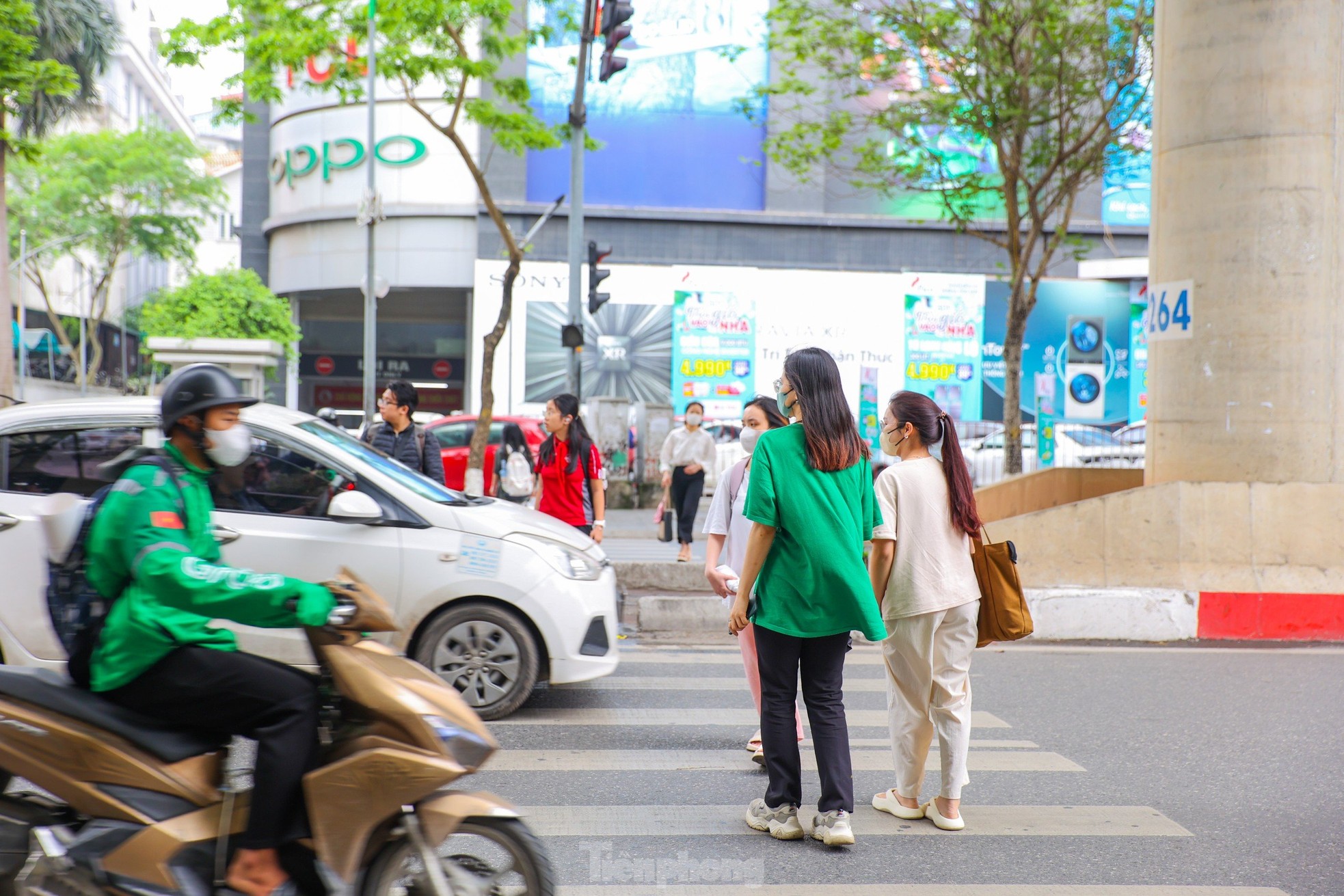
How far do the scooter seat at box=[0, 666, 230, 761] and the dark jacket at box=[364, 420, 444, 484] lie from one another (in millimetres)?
4758

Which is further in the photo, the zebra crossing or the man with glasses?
the man with glasses

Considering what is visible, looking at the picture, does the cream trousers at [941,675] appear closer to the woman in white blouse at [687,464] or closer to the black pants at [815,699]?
the black pants at [815,699]

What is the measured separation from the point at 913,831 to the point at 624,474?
53.8 ft

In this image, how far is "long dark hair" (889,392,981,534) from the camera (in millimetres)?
4504

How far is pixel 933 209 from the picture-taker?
3628 cm

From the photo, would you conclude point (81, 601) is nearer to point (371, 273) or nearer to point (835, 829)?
point (835, 829)

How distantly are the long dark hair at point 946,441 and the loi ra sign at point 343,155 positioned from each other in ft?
110

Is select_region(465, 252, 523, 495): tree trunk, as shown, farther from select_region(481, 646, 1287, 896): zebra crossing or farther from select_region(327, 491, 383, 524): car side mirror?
select_region(327, 491, 383, 524): car side mirror

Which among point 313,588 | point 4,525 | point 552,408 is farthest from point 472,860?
point 552,408

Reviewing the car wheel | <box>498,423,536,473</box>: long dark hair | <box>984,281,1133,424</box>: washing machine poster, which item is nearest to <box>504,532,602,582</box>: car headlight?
the car wheel

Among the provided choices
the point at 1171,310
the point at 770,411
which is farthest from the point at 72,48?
the point at 770,411

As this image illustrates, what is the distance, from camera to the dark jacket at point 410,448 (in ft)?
25.6

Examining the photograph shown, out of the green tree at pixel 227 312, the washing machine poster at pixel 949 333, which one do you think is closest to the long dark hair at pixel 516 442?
the green tree at pixel 227 312

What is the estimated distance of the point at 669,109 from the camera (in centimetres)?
3462
